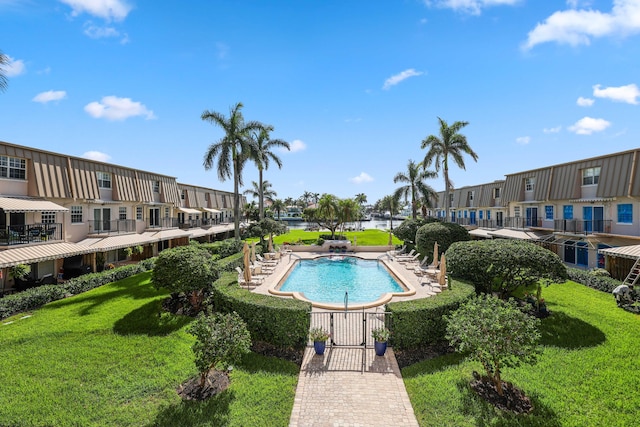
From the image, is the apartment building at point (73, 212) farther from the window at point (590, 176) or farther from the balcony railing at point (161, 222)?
the window at point (590, 176)

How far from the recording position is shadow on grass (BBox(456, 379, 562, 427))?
723 centimetres

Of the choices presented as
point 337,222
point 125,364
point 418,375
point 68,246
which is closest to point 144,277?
point 68,246

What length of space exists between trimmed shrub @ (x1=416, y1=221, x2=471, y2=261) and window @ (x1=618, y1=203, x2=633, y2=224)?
9.53 meters

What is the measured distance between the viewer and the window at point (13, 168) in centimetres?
1728

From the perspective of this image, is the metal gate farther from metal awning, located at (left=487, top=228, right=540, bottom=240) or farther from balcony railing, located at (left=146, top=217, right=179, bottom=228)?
balcony railing, located at (left=146, top=217, right=179, bottom=228)

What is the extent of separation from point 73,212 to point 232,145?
13111mm

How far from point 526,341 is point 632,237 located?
61.2ft

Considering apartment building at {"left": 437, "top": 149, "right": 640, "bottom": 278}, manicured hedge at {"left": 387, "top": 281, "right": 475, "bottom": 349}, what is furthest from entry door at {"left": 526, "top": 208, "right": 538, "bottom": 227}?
manicured hedge at {"left": 387, "top": 281, "right": 475, "bottom": 349}

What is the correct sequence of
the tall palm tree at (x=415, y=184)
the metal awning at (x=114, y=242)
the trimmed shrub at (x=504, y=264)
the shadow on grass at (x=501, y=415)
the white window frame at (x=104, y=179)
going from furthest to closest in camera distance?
the tall palm tree at (x=415, y=184) < the white window frame at (x=104, y=179) < the metal awning at (x=114, y=242) < the trimmed shrub at (x=504, y=264) < the shadow on grass at (x=501, y=415)

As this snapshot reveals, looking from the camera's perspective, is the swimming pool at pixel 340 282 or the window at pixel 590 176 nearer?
the swimming pool at pixel 340 282

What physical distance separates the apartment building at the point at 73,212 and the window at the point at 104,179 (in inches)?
2.9

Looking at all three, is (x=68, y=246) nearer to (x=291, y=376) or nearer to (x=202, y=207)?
(x=291, y=376)

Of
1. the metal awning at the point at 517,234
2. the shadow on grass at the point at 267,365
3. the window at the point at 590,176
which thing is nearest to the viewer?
the shadow on grass at the point at 267,365

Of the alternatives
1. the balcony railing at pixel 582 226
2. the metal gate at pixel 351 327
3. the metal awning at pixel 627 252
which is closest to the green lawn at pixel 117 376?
the metal gate at pixel 351 327
